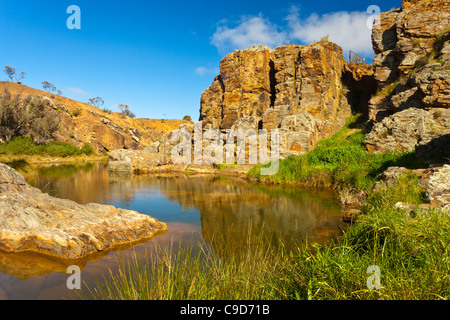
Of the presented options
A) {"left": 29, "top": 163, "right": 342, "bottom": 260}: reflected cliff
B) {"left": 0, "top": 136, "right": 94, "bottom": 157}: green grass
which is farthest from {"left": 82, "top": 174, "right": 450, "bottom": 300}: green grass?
{"left": 0, "top": 136, "right": 94, "bottom": 157}: green grass

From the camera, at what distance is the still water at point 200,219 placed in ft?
14.3

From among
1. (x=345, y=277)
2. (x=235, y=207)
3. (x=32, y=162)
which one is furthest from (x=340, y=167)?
(x=32, y=162)

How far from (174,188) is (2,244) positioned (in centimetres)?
→ 1020

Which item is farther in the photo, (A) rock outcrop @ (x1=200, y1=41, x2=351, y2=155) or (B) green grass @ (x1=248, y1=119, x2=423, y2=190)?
(A) rock outcrop @ (x1=200, y1=41, x2=351, y2=155)

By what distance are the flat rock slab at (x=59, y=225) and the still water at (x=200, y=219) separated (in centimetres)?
30

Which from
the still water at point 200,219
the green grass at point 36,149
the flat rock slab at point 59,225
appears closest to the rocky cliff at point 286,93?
the still water at point 200,219

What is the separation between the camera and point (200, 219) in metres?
8.63

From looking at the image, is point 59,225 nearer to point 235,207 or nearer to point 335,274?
point 335,274

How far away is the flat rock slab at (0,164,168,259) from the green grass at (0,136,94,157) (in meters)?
24.7

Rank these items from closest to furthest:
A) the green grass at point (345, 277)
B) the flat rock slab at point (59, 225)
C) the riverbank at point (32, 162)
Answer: the green grass at point (345, 277), the flat rock slab at point (59, 225), the riverbank at point (32, 162)

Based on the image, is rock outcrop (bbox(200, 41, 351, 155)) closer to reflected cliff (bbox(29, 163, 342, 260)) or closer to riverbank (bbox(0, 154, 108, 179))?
reflected cliff (bbox(29, 163, 342, 260))

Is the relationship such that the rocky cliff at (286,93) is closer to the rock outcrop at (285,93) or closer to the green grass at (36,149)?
the rock outcrop at (285,93)

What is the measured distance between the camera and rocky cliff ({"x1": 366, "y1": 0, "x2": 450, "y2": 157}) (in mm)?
13531

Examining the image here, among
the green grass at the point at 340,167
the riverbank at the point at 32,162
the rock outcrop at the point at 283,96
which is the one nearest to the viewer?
the green grass at the point at 340,167
